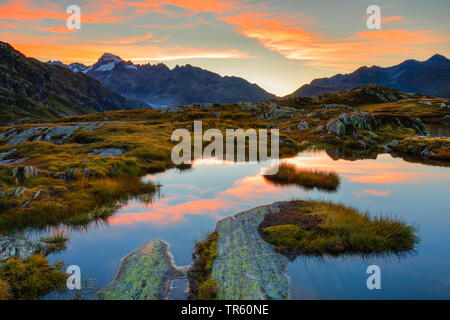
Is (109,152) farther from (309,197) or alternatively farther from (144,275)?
(309,197)

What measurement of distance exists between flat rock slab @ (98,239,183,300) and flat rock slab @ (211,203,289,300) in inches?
90.6

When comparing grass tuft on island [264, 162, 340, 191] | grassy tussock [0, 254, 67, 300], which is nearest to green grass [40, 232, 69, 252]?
grassy tussock [0, 254, 67, 300]

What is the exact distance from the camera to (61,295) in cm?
991

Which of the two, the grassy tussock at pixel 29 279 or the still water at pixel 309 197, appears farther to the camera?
the still water at pixel 309 197

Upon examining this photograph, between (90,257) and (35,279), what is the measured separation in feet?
9.69

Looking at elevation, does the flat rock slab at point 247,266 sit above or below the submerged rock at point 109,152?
below

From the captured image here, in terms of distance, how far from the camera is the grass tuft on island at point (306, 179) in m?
25.7

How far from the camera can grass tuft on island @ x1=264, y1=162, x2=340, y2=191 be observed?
1013 inches

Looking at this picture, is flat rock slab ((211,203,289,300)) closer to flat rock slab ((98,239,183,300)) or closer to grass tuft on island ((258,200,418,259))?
grass tuft on island ((258,200,418,259))

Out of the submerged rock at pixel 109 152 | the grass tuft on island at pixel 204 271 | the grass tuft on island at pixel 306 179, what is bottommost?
the grass tuft on island at pixel 204 271

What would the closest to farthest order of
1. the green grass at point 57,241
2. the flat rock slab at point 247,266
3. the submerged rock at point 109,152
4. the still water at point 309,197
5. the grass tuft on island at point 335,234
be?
the flat rock slab at point 247,266 < the still water at point 309,197 < the grass tuft on island at point 335,234 < the green grass at point 57,241 < the submerged rock at point 109,152

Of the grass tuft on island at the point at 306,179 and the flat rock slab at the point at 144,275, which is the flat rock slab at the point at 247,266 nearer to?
the flat rock slab at the point at 144,275

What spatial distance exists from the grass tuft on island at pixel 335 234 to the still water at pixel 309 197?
0.63 meters

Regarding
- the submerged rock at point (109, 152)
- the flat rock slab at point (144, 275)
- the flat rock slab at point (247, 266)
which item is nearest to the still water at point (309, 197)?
the flat rock slab at point (144, 275)
